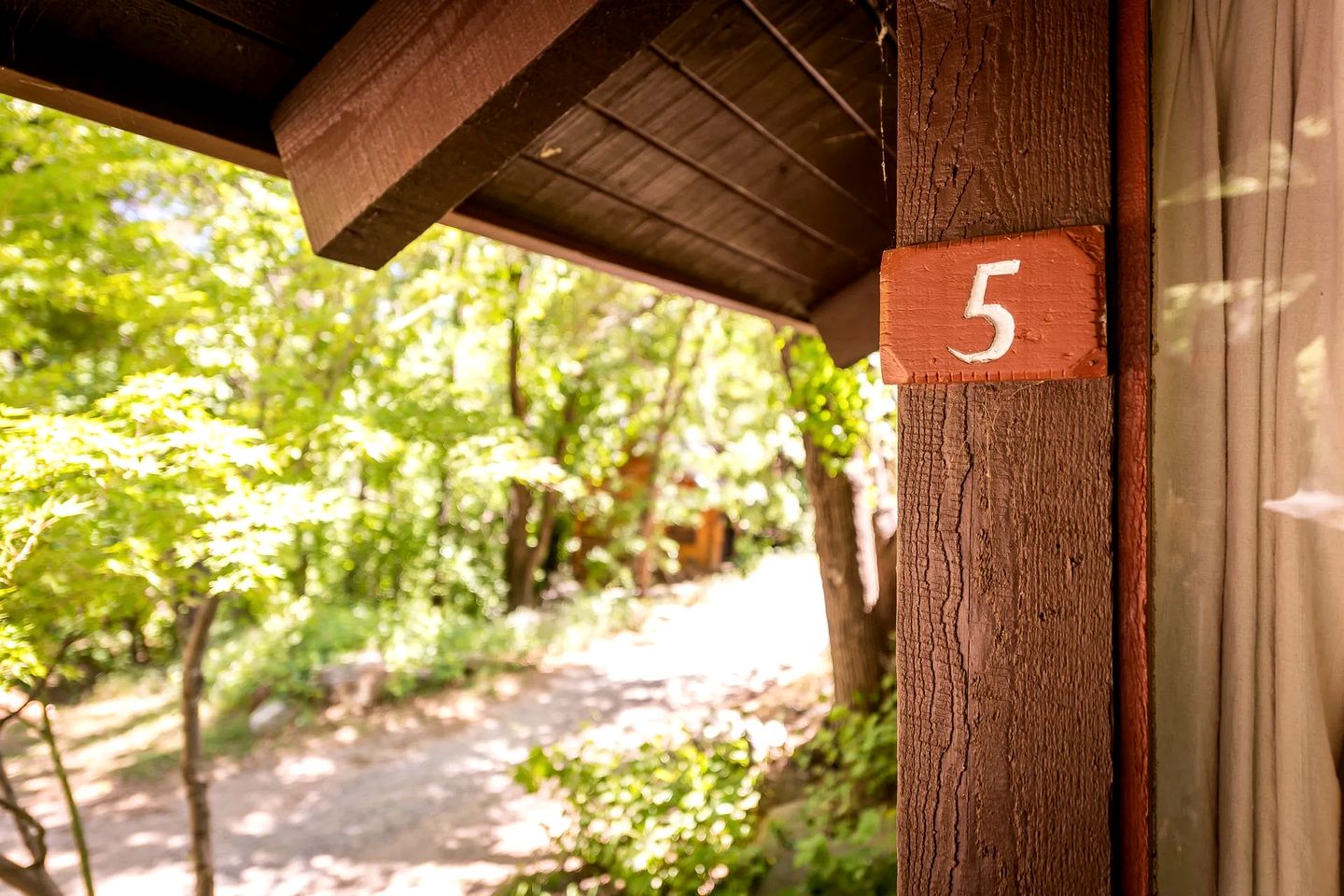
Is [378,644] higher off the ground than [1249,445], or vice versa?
[1249,445]

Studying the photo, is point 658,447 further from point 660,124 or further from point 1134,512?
point 1134,512

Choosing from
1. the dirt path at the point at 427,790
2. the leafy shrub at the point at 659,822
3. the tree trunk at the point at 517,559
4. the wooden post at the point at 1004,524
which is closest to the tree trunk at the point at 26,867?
the leafy shrub at the point at 659,822

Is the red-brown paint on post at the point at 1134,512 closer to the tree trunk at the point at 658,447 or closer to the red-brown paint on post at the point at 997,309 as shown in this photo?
the red-brown paint on post at the point at 997,309

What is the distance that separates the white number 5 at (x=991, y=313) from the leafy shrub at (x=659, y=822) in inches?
113

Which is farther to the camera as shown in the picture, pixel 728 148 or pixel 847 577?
pixel 847 577

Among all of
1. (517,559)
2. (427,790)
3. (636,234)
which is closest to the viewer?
(636,234)

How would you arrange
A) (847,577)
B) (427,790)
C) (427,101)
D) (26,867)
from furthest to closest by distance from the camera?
(427,790) < (847,577) < (26,867) < (427,101)

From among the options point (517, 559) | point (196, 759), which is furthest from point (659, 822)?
point (517, 559)

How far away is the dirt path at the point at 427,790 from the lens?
5.35 metres

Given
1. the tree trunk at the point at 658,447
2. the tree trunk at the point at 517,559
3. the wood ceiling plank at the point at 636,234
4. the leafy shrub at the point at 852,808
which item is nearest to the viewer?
the wood ceiling plank at the point at 636,234

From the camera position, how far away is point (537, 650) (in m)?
9.70

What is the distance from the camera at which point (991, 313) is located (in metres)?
1.00

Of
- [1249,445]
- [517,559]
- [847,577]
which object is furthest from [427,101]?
[517,559]

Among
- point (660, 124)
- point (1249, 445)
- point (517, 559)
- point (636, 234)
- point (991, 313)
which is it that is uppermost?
point (660, 124)
